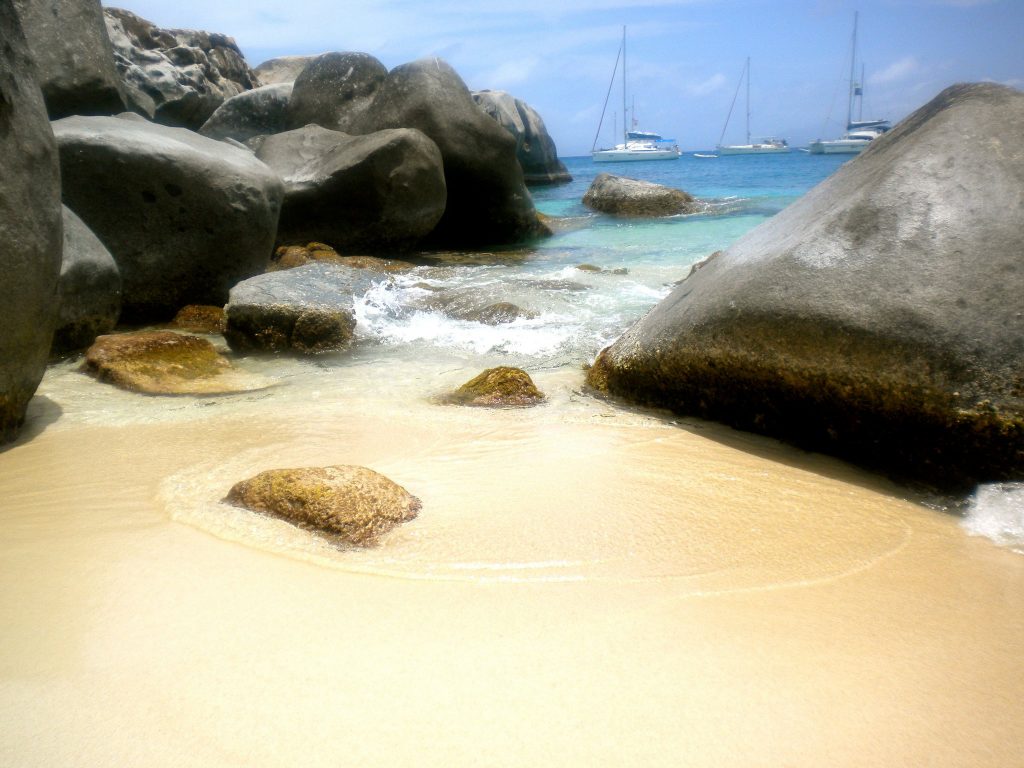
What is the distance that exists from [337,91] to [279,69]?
1853cm

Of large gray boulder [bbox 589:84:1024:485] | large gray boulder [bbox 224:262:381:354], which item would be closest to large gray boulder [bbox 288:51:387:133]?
large gray boulder [bbox 224:262:381:354]

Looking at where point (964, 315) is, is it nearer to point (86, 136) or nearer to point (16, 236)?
point (16, 236)

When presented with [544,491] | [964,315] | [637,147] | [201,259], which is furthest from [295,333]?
[637,147]

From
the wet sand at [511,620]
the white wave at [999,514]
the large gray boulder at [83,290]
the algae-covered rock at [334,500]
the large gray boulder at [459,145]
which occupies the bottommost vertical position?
the white wave at [999,514]

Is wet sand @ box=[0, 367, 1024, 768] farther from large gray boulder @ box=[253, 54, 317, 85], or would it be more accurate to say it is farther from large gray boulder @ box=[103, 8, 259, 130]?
large gray boulder @ box=[253, 54, 317, 85]

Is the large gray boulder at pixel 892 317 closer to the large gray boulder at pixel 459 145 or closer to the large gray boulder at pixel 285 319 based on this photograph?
the large gray boulder at pixel 285 319

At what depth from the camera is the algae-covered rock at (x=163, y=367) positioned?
15.5ft

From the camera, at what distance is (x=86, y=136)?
246 inches

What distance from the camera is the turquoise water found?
6285 millimetres

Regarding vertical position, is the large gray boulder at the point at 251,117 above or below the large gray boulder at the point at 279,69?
below

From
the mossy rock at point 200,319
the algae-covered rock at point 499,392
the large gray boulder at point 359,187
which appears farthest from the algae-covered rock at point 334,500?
the large gray boulder at point 359,187

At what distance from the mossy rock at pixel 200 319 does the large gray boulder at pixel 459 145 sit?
586 centimetres

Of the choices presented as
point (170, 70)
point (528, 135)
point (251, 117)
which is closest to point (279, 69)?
point (528, 135)

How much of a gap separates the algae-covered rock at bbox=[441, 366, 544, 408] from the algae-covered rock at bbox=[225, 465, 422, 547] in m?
1.59
